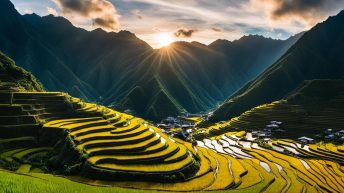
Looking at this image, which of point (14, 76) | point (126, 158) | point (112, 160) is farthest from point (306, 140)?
point (14, 76)

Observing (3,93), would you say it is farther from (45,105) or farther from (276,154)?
(276,154)

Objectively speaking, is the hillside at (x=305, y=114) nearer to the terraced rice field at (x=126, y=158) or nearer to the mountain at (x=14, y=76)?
the terraced rice field at (x=126, y=158)

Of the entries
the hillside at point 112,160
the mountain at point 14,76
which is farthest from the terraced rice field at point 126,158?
the mountain at point 14,76

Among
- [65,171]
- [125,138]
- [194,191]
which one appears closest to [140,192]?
[194,191]

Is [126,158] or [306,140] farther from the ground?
[126,158]

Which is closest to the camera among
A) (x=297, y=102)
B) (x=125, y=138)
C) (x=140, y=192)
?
(x=140, y=192)

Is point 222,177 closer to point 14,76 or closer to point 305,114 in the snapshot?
point 14,76
